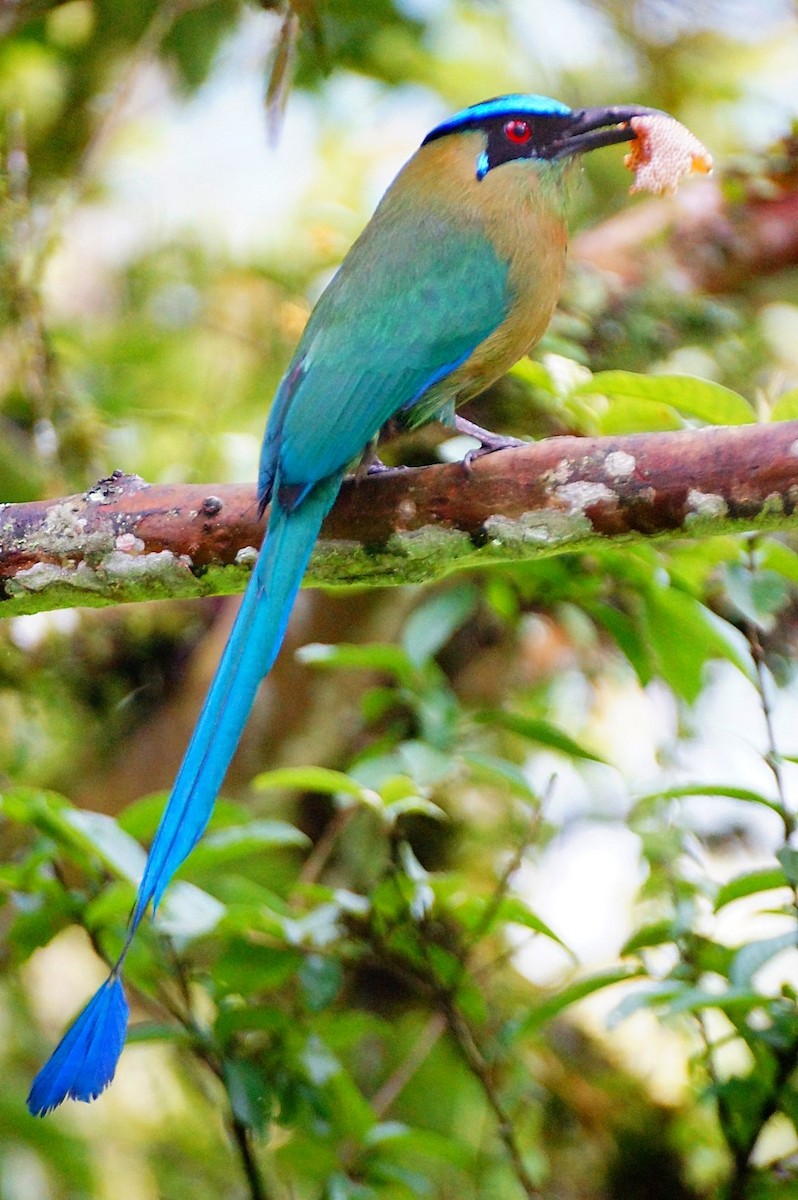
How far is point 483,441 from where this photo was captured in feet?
7.22

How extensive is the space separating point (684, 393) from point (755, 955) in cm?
83

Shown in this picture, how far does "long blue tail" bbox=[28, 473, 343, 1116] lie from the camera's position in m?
1.70

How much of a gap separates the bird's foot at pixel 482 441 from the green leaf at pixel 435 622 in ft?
0.99

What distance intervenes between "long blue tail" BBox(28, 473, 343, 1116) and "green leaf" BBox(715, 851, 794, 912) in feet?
2.39

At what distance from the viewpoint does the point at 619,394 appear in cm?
209

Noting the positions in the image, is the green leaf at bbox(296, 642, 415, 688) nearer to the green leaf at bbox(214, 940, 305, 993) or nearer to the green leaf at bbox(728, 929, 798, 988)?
the green leaf at bbox(214, 940, 305, 993)

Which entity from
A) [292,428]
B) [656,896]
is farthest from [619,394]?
[656,896]

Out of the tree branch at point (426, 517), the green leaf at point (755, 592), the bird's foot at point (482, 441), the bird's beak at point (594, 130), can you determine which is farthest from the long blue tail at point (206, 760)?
the bird's beak at point (594, 130)

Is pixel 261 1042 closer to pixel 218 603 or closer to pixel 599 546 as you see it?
pixel 599 546

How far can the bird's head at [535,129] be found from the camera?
242 cm

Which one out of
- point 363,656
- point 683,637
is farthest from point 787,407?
point 363,656

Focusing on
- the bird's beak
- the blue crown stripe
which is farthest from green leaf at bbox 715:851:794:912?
the blue crown stripe

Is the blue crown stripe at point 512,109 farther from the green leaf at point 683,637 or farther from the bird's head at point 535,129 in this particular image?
the green leaf at point 683,637

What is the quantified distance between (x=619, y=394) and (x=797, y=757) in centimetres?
64
